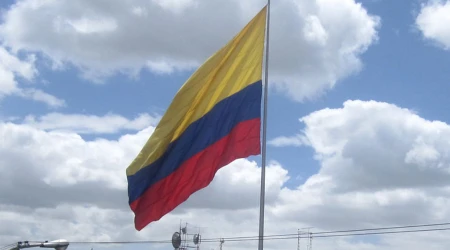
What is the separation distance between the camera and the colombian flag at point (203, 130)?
26312mm

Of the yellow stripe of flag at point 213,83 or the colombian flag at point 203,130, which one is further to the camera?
the yellow stripe of flag at point 213,83

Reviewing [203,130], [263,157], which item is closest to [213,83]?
[203,130]

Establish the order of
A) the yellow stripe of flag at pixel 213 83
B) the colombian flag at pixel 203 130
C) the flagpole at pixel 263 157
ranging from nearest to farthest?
the flagpole at pixel 263 157 → the colombian flag at pixel 203 130 → the yellow stripe of flag at pixel 213 83

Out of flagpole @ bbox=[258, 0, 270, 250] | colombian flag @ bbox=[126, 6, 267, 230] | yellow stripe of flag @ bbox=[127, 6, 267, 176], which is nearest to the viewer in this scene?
flagpole @ bbox=[258, 0, 270, 250]

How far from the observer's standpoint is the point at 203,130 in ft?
87.8

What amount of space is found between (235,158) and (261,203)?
79.0 inches

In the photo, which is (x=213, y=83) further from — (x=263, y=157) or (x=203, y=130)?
(x=263, y=157)

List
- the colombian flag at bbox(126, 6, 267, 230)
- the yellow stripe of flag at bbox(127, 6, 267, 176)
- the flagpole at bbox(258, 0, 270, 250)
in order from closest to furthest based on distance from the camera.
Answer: the flagpole at bbox(258, 0, 270, 250) → the colombian flag at bbox(126, 6, 267, 230) → the yellow stripe of flag at bbox(127, 6, 267, 176)

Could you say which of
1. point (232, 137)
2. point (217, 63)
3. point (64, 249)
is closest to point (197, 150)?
point (232, 137)

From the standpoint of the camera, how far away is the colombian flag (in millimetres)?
26312

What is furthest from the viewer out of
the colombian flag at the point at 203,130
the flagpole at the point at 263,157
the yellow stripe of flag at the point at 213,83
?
the yellow stripe of flag at the point at 213,83

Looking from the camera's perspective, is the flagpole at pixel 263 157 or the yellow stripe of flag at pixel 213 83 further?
the yellow stripe of flag at pixel 213 83

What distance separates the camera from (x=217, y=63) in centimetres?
2675

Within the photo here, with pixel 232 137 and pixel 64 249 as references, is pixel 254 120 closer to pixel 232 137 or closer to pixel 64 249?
pixel 232 137
